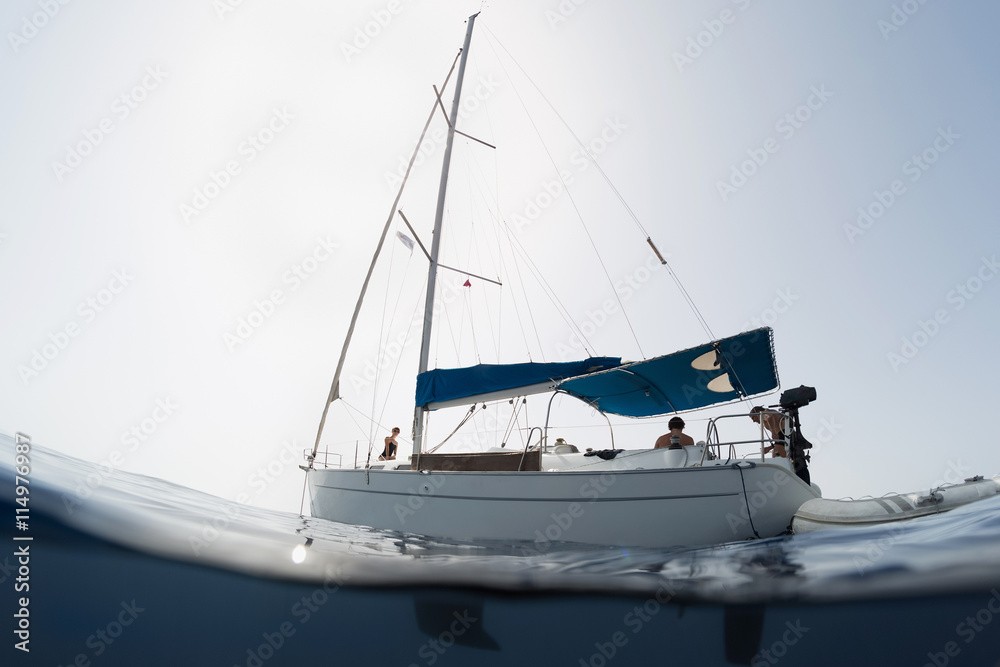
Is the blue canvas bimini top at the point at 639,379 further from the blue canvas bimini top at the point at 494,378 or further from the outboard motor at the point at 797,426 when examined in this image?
the outboard motor at the point at 797,426

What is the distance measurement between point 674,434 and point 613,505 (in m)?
1.62

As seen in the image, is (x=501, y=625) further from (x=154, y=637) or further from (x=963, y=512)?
(x=963, y=512)

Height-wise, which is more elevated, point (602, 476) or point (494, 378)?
point (494, 378)

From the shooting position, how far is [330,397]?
508 inches

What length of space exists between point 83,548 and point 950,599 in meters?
6.01

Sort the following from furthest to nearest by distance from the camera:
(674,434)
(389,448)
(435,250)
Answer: (435,250) < (389,448) < (674,434)

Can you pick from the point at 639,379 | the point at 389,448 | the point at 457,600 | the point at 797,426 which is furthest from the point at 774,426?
the point at 389,448

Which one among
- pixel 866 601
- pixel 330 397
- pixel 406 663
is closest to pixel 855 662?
pixel 866 601

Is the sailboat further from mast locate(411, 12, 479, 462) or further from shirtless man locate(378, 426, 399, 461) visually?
shirtless man locate(378, 426, 399, 461)

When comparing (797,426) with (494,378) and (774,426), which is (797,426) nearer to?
(774,426)

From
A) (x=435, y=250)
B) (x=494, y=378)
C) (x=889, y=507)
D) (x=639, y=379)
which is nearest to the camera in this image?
(x=889, y=507)

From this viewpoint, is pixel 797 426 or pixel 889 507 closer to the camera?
pixel 889 507

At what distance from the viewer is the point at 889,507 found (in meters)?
5.54

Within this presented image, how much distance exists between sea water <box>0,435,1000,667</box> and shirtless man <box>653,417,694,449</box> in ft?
10.8
